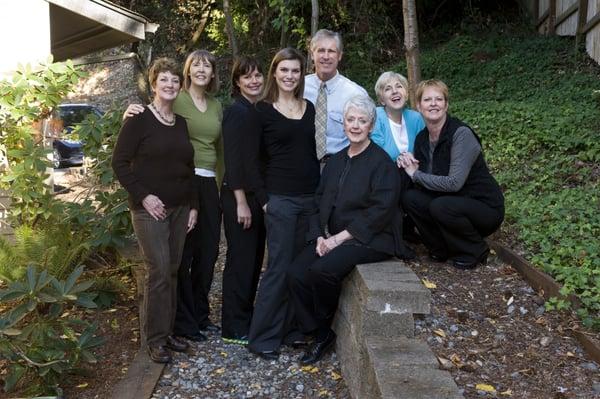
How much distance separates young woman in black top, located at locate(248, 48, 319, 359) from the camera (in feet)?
15.1

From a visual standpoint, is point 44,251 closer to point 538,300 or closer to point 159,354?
point 159,354

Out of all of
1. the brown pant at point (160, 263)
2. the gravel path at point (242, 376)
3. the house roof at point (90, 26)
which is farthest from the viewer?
the house roof at point (90, 26)

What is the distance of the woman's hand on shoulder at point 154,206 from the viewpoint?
4461 millimetres

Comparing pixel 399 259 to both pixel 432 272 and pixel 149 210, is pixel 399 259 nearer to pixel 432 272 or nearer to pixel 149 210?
pixel 432 272

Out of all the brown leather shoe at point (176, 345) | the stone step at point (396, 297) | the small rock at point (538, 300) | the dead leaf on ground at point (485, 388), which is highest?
the stone step at point (396, 297)

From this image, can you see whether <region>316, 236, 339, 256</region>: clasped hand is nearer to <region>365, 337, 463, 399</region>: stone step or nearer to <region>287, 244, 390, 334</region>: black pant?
<region>287, 244, 390, 334</region>: black pant

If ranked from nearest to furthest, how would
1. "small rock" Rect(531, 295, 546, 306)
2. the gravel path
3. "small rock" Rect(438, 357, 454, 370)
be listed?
1. "small rock" Rect(438, 357, 454, 370)
2. the gravel path
3. "small rock" Rect(531, 295, 546, 306)

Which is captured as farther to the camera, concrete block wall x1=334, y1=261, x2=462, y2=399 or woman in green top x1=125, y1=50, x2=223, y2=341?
woman in green top x1=125, y1=50, x2=223, y2=341

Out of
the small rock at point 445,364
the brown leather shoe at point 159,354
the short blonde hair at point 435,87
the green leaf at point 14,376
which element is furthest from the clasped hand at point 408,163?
the green leaf at point 14,376

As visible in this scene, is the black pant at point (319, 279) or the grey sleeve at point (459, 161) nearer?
the black pant at point (319, 279)

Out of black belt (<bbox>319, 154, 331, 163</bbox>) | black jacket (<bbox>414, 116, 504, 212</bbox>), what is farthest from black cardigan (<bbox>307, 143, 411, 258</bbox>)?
black jacket (<bbox>414, 116, 504, 212</bbox>)

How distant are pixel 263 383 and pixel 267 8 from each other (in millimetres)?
15992

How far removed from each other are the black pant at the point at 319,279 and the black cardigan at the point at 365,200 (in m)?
0.09

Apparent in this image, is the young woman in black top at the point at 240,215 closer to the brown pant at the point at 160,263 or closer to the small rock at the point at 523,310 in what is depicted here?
the brown pant at the point at 160,263
